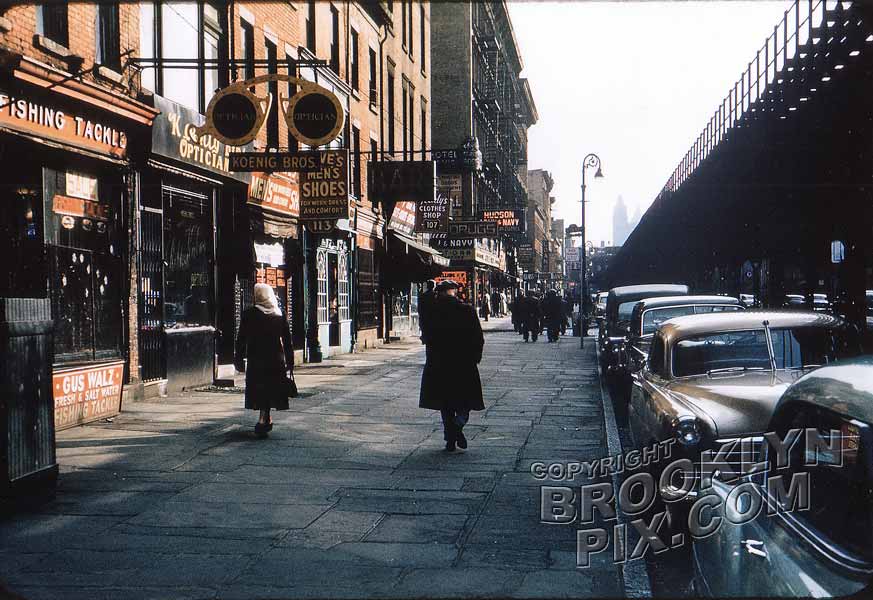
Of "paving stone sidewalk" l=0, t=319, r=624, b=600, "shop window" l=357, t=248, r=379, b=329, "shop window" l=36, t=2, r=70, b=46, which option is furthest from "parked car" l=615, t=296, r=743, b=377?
"shop window" l=357, t=248, r=379, b=329

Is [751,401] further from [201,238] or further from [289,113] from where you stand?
[201,238]

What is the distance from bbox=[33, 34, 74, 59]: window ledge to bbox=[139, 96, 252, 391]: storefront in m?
2.16

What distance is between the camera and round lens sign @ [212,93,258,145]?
14797 mm

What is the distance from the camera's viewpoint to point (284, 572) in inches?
206

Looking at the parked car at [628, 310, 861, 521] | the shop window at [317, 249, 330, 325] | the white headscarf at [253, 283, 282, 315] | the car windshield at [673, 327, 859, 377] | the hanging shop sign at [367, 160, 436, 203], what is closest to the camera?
the parked car at [628, 310, 861, 521]

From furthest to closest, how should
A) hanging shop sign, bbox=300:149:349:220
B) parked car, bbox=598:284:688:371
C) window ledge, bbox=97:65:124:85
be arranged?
1. hanging shop sign, bbox=300:149:349:220
2. parked car, bbox=598:284:688:371
3. window ledge, bbox=97:65:124:85

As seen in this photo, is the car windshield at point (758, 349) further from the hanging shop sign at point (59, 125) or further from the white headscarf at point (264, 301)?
the hanging shop sign at point (59, 125)

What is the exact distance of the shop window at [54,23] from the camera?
1147cm

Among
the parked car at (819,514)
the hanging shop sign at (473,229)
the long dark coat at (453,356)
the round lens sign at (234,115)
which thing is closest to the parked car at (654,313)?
the long dark coat at (453,356)

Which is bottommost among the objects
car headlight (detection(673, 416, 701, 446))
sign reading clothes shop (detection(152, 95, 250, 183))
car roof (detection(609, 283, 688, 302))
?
car headlight (detection(673, 416, 701, 446))

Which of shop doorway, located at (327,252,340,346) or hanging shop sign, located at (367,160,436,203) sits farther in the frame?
hanging shop sign, located at (367,160,436,203)

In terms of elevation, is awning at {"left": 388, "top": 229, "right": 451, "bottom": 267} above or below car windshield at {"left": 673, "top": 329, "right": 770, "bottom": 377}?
above

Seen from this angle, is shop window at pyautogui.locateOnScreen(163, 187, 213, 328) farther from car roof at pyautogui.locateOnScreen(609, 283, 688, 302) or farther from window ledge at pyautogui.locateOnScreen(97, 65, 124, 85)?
car roof at pyautogui.locateOnScreen(609, 283, 688, 302)

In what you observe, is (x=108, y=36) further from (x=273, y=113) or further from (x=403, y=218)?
(x=403, y=218)
